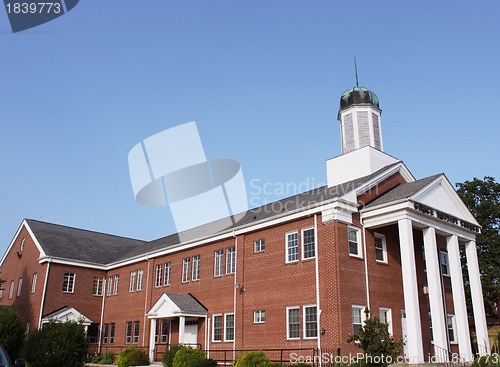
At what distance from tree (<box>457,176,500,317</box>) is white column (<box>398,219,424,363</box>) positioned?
1693 centimetres

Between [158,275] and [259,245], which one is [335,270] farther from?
[158,275]

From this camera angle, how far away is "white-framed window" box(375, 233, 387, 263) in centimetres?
2358

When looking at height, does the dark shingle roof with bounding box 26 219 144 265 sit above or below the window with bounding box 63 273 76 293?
above

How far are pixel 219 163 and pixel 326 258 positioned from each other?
14846mm

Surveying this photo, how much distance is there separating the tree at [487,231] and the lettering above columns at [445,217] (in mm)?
10373

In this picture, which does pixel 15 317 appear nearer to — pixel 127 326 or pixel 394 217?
pixel 127 326

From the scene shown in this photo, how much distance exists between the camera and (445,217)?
23.9 meters

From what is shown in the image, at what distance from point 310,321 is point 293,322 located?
1.05 metres

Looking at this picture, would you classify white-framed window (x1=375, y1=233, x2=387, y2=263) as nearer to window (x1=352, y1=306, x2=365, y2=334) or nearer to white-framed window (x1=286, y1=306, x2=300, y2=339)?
window (x1=352, y1=306, x2=365, y2=334)

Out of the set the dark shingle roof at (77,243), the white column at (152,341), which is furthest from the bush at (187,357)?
the dark shingle roof at (77,243)

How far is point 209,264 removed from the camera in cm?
2886

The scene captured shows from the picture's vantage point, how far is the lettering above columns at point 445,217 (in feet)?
72.4

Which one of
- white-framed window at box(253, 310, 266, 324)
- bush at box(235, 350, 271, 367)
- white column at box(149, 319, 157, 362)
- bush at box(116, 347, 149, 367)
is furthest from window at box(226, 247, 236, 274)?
bush at box(235, 350, 271, 367)

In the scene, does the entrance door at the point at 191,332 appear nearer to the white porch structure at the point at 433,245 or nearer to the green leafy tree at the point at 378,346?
the white porch structure at the point at 433,245
